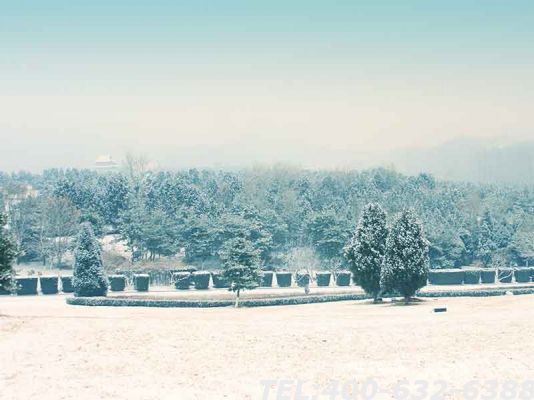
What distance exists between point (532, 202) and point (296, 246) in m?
78.4

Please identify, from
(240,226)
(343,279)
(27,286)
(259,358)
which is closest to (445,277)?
(343,279)

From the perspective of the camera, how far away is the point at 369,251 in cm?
6669

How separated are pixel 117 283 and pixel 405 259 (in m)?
43.4

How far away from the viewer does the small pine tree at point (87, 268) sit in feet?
264

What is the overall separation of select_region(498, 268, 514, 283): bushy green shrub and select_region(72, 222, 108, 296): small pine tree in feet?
184

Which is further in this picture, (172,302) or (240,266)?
(240,266)

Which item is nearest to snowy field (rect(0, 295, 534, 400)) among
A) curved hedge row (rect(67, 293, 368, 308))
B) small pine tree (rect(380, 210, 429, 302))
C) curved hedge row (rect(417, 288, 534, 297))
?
small pine tree (rect(380, 210, 429, 302))

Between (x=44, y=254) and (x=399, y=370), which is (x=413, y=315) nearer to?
(x=399, y=370)

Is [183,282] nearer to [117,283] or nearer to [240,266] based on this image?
[117,283]

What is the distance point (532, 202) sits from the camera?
178375 mm

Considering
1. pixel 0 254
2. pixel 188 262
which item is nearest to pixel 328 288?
pixel 188 262

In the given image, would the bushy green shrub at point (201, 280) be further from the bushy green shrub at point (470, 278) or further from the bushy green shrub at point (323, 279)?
the bushy green shrub at point (470, 278)

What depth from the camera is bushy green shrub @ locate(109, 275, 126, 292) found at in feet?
302

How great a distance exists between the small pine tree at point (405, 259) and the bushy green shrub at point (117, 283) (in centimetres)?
4114
